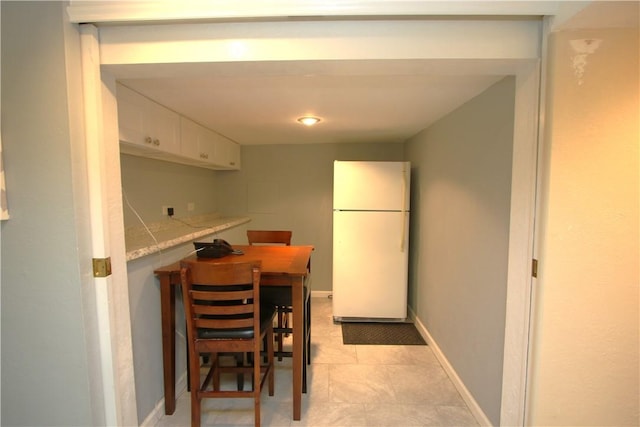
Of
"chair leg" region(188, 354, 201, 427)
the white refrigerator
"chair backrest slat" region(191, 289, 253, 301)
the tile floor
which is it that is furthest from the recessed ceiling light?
the tile floor

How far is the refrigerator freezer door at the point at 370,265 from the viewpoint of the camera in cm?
302

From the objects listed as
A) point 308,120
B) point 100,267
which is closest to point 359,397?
point 100,267

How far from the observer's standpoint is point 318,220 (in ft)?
12.6

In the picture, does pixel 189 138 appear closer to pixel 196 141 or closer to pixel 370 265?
pixel 196 141

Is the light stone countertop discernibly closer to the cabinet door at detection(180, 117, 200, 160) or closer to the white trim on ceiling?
the cabinet door at detection(180, 117, 200, 160)

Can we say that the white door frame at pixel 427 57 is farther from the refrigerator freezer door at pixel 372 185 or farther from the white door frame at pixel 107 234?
the refrigerator freezer door at pixel 372 185

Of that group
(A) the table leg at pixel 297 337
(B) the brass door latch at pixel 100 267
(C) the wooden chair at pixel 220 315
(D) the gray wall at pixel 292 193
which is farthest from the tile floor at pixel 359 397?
(D) the gray wall at pixel 292 193

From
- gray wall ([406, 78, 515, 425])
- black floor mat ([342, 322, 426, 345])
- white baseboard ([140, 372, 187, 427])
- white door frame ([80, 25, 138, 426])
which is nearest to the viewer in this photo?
white door frame ([80, 25, 138, 426])

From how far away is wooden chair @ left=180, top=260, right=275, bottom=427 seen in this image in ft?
4.80

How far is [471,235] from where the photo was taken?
1895mm

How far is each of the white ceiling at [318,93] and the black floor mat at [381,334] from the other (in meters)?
2.05

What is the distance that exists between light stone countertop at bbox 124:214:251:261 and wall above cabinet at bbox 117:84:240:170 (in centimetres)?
58

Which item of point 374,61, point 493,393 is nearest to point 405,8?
point 374,61

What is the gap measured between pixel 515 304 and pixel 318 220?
277cm
